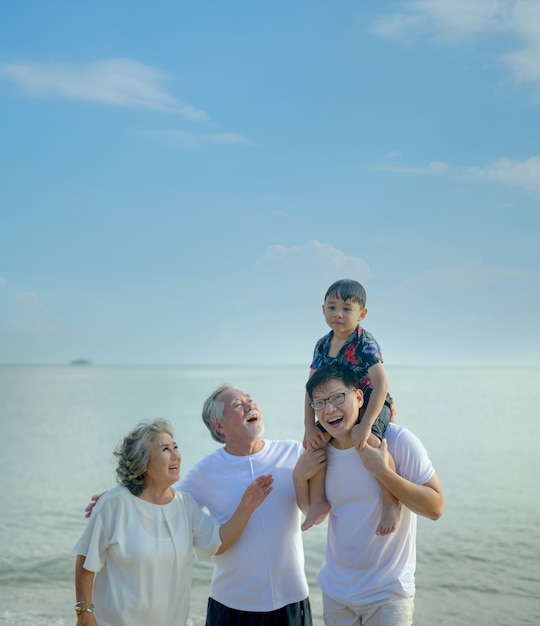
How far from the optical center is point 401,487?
145 inches

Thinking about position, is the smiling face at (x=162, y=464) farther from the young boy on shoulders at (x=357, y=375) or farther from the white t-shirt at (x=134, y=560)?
the young boy on shoulders at (x=357, y=375)

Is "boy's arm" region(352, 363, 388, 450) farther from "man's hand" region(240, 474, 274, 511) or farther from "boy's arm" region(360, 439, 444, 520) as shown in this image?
"man's hand" region(240, 474, 274, 511)

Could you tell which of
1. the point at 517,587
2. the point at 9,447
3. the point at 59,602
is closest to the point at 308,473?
the point at 59,602

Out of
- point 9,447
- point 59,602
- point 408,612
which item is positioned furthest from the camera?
point 9,447

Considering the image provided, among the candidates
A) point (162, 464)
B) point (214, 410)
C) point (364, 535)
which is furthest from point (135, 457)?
point (364, 535)

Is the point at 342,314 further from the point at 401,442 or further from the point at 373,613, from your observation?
the point at 373,613

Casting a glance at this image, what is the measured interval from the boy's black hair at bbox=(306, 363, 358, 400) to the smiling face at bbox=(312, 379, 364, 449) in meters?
0.01

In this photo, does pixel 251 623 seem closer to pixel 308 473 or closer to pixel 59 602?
pixel 308 473

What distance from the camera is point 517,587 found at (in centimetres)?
886

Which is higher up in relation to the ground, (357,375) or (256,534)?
(357,375)

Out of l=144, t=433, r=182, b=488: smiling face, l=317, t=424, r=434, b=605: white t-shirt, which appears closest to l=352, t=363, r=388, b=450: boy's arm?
l=317, t=424, r=434, b=605: white t-shirt

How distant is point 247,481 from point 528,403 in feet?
143

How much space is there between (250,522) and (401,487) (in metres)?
0.87

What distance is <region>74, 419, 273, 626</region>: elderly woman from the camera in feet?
12.2
